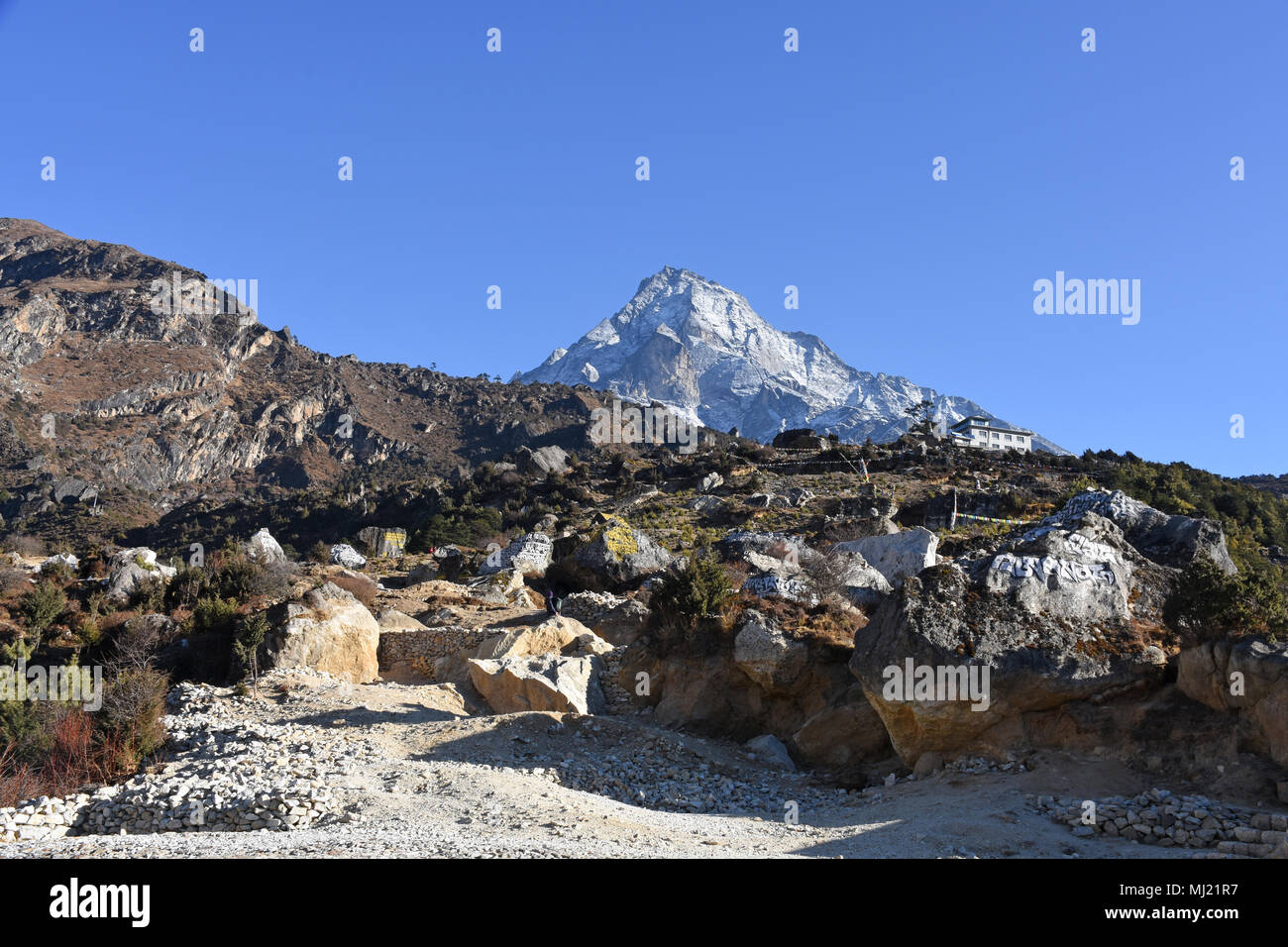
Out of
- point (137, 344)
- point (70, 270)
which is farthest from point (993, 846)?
point (70, 270)

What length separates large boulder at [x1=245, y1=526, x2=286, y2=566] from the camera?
28.9 metres

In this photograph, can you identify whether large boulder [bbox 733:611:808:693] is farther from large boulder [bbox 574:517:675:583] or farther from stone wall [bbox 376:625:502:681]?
large boulder [bbox 574:517:675:583]

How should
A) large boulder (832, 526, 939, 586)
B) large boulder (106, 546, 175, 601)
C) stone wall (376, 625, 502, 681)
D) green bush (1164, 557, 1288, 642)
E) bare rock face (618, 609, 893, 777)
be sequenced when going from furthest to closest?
large boulder (106, 546, 175, 601), large boulder (832, 526, 939, 586), stone wall (376, 625, 502, 681), bare rock face (618, 609, 893, 777), green bush (1164, 557, 1288, 642)

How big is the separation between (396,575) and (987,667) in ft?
89.3

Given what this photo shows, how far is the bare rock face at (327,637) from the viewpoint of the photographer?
17.1 metres

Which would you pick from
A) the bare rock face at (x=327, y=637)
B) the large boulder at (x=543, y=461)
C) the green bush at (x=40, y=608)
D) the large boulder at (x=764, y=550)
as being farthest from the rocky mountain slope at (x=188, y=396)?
the large boulder at (x=764, y=550)

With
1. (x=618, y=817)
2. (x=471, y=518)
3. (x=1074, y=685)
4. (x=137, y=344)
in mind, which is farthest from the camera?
(x=137, y=344)

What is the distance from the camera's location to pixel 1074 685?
33.1ft

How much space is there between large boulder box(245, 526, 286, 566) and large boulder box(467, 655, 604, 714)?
14.7 meters

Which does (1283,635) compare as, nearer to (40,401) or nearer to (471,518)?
(471,518)

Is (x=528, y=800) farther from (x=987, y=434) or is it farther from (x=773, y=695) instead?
(x=987, y=434)

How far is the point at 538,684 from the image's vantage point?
14375 mm

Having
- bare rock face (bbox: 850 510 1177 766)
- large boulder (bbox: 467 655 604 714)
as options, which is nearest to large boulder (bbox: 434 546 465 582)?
large boulder (bbox: 467 655 604 714)

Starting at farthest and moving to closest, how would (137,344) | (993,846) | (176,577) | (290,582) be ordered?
(137,344)
(290,582)
(176,577)
(993,846)
